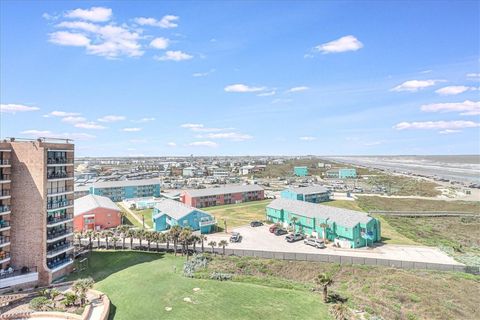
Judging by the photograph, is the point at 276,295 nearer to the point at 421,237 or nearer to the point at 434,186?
the point at 421,237

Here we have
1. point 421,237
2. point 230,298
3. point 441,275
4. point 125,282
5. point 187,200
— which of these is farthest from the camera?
point 187,200

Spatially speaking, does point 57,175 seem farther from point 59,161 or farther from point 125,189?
point 125,189

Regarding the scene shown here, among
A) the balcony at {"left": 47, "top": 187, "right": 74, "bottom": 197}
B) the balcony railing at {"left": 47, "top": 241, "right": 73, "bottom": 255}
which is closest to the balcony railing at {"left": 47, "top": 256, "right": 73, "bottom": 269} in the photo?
the balcony railing at {"left": 47, "top": 241, "right": 73, "bottom": 255}

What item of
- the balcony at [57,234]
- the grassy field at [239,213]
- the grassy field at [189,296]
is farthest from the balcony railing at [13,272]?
the grassy field at [239,213]

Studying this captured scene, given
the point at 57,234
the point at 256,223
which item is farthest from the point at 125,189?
the point at 57,234

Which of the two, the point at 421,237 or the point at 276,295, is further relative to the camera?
the point at 421,237

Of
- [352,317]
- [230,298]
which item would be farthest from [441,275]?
[230,298]

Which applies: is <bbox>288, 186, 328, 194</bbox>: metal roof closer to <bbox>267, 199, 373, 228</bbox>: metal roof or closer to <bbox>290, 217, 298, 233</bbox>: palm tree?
<bbox>267, 199, 373, 228</bbox>: metal roof
